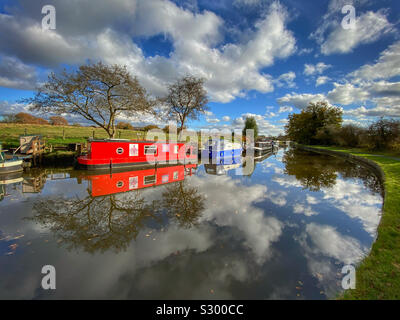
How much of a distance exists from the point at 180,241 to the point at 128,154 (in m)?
10.4

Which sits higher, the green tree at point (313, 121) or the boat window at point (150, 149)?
the green tree at point (313, 121)

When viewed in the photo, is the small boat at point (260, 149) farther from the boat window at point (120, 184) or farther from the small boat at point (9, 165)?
the small boat at point (9, 165)

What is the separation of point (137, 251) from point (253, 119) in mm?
70958

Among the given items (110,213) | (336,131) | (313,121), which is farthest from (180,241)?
(313,121)

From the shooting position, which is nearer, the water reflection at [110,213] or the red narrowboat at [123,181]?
the water reflection at [110,213]

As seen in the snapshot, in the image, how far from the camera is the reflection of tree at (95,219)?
14.0 ft

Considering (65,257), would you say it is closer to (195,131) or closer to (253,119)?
(195,131)

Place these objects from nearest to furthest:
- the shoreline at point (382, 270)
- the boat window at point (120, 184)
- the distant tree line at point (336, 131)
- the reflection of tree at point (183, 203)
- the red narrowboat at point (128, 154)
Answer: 1. the shoreline at point (382, 270)
2. the reflection of tree at point (183, 203)
3. the boat window at point (120, 184)
4. the red narrowboat at point (128, 154)
5. the distant tree line at point (336, 131)

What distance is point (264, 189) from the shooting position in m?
8.98

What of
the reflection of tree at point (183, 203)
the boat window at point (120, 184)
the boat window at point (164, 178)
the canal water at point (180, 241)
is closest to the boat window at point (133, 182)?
the boat window at point (120, 184)

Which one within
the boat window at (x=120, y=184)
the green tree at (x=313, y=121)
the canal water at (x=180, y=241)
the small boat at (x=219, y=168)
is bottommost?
the canal water at (x=180, y=241)

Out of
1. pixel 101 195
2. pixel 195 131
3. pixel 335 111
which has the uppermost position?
pixel 335 111

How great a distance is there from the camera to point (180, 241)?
171 inches
